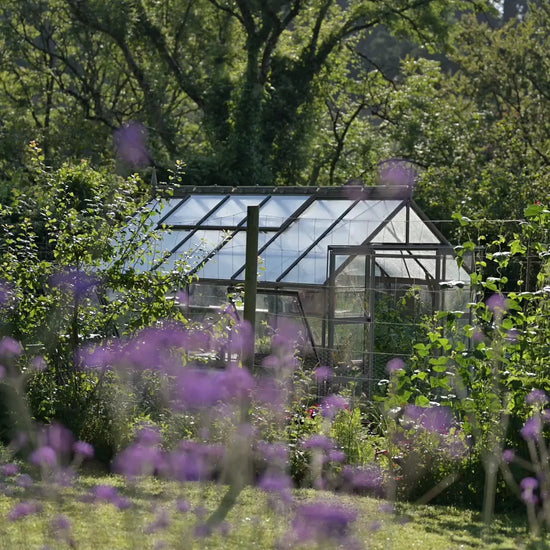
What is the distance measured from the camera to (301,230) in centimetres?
1245

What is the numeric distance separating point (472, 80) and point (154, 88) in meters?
8.87

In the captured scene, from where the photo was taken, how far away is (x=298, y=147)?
25500 millimetres

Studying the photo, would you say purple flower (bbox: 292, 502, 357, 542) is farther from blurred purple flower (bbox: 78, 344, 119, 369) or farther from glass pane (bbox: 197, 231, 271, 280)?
glass pane (bbox: 197, 231, 271, 280)

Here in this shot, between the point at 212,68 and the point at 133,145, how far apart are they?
9.61 ft

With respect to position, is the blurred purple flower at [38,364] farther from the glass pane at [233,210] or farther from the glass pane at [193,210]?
the glass pane at [193,210]

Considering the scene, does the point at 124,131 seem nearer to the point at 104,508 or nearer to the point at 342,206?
the point at 342,206

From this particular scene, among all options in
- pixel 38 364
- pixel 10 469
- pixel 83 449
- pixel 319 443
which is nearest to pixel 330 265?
pixel 38 364

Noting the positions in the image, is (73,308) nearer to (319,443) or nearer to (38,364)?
(38,364)

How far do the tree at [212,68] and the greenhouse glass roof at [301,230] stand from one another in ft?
30.4

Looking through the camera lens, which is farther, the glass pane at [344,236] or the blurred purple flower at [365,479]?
the glass pane at [344,236]

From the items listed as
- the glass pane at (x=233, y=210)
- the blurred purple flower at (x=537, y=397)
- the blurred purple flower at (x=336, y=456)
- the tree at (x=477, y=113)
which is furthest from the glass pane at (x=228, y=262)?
the tree at (x=477, y=113)

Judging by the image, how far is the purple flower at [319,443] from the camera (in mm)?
6534

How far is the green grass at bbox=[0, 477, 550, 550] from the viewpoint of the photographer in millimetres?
5152

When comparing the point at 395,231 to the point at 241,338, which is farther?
the point at 395,231
